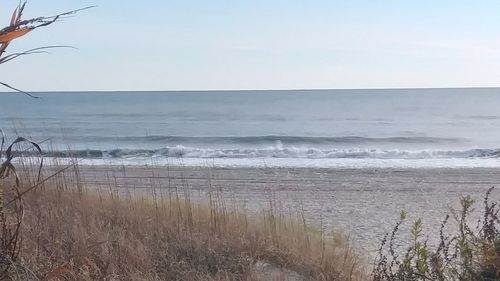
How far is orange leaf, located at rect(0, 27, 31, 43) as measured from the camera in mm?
1623

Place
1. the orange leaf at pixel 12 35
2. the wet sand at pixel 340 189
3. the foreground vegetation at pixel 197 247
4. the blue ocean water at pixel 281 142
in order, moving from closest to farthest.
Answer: the orange leaf at pixel 12 35 → the foreground vegetation at pixel 197 247 → the wet sand at pixel 340 189 → the blue ocean water at pixel 281 142

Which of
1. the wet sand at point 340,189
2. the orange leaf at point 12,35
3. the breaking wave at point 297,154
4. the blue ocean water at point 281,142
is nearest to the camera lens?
the orange leaf at point 12,35

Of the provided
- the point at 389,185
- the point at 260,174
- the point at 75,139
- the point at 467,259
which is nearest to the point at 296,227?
the point at 467,259

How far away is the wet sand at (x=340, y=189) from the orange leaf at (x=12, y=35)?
6813 millimetres

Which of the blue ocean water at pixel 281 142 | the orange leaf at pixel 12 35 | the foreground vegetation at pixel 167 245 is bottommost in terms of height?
the blue ocean water at pixel 281 142

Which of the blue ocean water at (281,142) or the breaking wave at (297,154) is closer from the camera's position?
the blue ocean water at (281,142)

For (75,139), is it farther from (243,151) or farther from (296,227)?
(296,227)

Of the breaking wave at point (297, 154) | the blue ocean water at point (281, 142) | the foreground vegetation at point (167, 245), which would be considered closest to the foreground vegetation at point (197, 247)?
the foreground vegetation at point (167, 245)

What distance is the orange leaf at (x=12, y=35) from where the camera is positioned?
1.62m

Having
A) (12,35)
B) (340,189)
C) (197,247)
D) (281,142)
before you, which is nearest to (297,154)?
(281,142)

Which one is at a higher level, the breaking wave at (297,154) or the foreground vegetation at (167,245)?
the foreground vegetation at (167,245)

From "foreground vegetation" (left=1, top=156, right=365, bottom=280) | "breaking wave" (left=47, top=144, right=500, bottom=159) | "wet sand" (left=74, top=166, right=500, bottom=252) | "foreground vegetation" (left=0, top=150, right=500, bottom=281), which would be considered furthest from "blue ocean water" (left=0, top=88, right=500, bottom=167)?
"foreground vegetation" (left=0, top=150, right=500, bottom=281)

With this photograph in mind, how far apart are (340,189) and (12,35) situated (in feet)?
43.1

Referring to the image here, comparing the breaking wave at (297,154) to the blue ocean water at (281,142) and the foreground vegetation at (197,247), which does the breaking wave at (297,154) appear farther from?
the foreground vegetation at (197,247)
